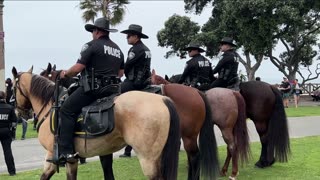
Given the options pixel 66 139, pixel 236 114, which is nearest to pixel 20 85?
pixel 66 139

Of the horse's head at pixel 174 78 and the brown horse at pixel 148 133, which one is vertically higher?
the horse's head at pixel 174 78

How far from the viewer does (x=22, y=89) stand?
305 inches

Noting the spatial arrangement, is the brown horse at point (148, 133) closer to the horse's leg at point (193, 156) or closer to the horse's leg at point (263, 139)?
the horse's leg at point (193, 156)

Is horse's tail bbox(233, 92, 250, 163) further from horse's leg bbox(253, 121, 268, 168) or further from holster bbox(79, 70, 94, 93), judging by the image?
holster bbox(79, 70, 94, 93)

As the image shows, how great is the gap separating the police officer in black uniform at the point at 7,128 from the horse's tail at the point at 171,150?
5300mm

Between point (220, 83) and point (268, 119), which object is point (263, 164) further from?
point (220, 83)

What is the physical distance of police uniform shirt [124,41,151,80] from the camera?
779cm

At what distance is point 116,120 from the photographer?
6.20 meters

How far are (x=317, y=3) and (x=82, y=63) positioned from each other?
91.0 feet

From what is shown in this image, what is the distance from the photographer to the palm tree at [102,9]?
26656mm

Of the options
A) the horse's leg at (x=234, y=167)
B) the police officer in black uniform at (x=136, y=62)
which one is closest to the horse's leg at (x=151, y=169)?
the police officer in black uniform at (x=136, y=62)

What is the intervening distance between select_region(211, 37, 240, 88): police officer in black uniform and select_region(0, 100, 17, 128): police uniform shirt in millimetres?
4624

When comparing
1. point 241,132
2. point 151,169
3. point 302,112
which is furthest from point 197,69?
point 302,112

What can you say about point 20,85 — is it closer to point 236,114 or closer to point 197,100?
point 197,100
